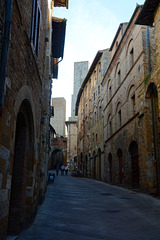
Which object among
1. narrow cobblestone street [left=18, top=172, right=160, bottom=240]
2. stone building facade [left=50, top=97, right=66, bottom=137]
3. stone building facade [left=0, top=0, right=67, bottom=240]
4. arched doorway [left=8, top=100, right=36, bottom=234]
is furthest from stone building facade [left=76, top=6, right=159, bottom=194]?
stone building facade [left=50, top=97, right=66, bottom=137]

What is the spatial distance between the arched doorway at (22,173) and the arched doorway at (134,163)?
31.7ft

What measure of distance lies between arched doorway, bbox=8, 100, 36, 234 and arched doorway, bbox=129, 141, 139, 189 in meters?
9.67

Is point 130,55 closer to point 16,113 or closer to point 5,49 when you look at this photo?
point 16,113

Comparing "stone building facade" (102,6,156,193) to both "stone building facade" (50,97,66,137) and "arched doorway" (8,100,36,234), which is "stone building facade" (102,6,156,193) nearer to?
"arched doorway" (8,100,36,234)

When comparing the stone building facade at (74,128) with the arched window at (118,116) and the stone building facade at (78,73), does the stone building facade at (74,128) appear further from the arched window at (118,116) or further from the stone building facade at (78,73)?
the arched window at (118,116)

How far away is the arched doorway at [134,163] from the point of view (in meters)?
14.4

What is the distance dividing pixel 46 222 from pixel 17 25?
14.6 feet

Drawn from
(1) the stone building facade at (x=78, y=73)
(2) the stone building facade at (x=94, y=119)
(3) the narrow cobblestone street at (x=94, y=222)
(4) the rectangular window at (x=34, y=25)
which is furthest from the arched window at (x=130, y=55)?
(1) the stone building facade at (x=78, y=73)

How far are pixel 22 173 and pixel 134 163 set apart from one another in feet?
35.0

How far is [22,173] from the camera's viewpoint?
17.3 ft

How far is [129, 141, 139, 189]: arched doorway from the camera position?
14.4 metres

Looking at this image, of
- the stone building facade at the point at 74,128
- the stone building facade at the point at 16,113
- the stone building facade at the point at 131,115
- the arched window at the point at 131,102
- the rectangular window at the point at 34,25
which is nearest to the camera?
the stone building facade at the point at 16,113

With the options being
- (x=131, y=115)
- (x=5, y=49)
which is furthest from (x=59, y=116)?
(x=5, y=49)

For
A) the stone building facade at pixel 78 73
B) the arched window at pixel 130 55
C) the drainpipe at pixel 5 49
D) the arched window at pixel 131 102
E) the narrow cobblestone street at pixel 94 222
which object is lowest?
the narrow cobblestone street at pixel 94 222
